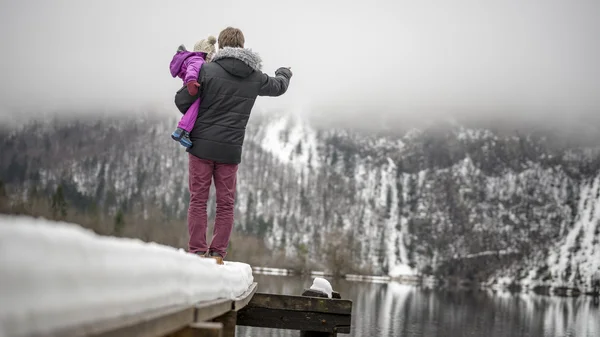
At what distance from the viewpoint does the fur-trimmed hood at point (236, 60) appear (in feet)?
30.3

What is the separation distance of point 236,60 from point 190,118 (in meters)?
0.93

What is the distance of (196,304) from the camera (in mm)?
4629

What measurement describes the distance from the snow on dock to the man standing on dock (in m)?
5.81

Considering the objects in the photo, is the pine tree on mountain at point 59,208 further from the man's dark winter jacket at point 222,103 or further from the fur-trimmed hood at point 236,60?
the fur-trimmed hood at point 236,60

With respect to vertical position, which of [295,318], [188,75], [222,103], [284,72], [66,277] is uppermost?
[284,72]

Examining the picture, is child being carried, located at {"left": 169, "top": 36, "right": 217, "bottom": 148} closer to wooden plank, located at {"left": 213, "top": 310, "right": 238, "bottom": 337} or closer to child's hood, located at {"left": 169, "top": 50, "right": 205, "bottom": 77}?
child's hood, located at {"left": 169, "top": 50, "right": 205, "bottom": 77}

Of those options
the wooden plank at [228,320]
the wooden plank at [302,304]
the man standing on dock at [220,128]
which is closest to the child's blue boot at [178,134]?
the man standing on dock at [220,128]

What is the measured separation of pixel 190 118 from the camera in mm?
9164

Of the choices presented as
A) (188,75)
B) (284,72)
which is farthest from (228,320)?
(284,72)

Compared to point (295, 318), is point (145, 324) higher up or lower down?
higher up

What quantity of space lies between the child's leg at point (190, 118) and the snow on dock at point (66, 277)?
578 centimetres

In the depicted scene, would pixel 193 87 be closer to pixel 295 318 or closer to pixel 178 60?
pixel 178 60

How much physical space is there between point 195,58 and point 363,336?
33331 millimetres

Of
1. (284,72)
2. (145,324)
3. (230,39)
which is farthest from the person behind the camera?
(284,72)
